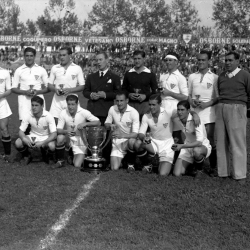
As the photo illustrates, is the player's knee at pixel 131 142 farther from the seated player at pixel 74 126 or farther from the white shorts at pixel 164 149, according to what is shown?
the seated player at pixel 74 126

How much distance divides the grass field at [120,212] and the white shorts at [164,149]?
0.39 meters

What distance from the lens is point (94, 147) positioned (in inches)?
270

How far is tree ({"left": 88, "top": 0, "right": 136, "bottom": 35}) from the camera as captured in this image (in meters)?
43.1

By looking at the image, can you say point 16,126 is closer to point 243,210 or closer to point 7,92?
point 7,92

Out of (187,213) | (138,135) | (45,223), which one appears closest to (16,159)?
(138,135)

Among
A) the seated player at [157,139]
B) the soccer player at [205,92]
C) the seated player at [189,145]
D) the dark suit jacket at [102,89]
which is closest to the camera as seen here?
the seated player at [189,145]

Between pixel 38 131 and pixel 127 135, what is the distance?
162 centimetres

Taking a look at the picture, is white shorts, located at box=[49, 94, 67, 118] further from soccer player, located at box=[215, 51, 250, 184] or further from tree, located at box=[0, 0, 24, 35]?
tree, located at box=[0, 0, 24, 35]

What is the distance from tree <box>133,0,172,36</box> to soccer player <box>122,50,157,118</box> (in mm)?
37644

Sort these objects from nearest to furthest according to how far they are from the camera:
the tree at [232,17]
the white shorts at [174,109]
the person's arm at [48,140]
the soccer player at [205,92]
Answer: the soccer player at [205,92], the white shorts at [174,109], the person's arm at [48,140], the tree at [232,17]

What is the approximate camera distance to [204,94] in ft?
21.7

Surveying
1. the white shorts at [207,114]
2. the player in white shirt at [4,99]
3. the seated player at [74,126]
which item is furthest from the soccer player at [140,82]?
the player in white shirt at [4,99]

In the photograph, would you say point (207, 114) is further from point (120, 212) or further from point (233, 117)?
point (120, 212)

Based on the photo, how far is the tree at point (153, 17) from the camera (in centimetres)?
4319
